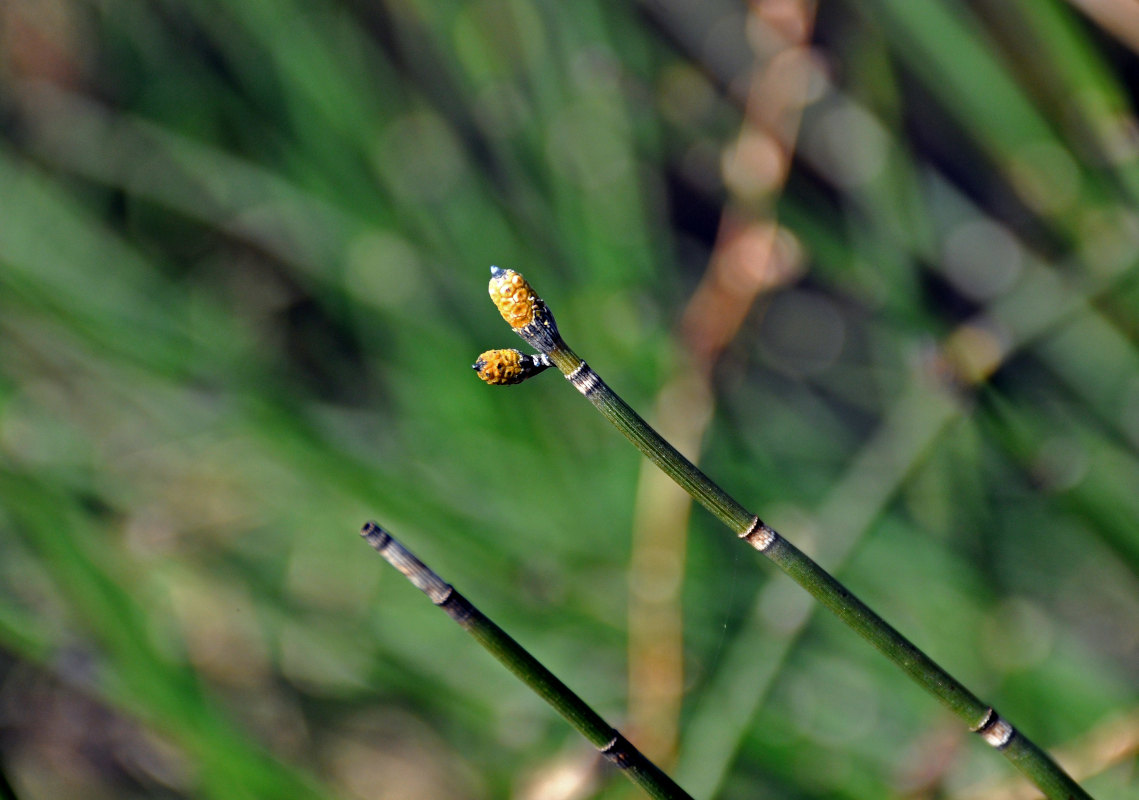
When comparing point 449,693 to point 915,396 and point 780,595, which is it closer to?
point 780,595

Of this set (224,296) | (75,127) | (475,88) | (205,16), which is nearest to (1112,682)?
(475,88)

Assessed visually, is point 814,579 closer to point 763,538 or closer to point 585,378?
point 763,538

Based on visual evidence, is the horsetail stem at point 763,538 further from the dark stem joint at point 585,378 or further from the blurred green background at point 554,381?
the blurred green background at point 554,381

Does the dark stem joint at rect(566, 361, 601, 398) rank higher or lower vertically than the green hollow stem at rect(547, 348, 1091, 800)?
lower

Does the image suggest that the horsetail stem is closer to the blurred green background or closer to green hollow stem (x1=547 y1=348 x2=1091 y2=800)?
green hollow stem (x1=547 y1=348 x2=1091 y2=800)

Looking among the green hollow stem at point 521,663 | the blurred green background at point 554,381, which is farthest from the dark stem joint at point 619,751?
the blurred green background at point 554,381

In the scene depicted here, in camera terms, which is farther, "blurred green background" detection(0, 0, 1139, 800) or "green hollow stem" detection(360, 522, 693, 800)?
"blurred green background" detection(0, 0, 1139, 800)

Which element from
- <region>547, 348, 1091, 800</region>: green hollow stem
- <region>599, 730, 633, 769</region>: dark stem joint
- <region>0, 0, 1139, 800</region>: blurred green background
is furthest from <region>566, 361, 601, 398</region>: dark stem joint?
<region>0, 0, 1139, 800</region>: blurred green background
